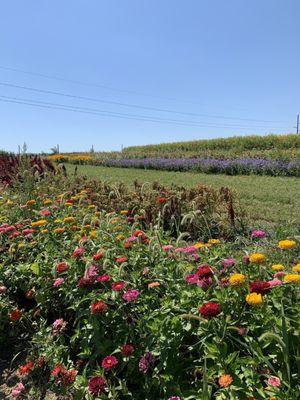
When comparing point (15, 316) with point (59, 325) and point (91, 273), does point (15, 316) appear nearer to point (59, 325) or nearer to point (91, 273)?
point (59, 325)

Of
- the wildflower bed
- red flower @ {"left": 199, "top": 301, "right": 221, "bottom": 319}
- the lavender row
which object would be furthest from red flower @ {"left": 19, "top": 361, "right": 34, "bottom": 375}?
the lavender row

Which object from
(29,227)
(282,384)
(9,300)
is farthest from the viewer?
(29,227)

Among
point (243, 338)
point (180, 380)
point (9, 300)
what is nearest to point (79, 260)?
point (9, 300)

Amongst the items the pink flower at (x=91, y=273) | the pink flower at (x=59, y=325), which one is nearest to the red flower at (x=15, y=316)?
the pink flower at (x=59, y=325)

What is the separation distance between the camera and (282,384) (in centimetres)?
160

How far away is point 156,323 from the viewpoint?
1990 mm

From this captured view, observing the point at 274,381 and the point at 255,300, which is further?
the point at 255,300

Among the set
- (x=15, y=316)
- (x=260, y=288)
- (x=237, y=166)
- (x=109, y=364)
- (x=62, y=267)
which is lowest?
(x=15, y=316)

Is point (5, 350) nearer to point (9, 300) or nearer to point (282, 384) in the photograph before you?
point (9, 300)

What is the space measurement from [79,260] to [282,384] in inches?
59.0

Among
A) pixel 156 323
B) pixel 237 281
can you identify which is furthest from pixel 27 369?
pixel 237 281

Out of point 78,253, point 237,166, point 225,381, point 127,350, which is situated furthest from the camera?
point 237,166

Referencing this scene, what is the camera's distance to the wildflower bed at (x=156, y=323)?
5.61ft

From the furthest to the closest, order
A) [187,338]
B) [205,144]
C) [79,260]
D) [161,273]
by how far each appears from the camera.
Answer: [205,144], [79,260], [161,273], [187,338]
